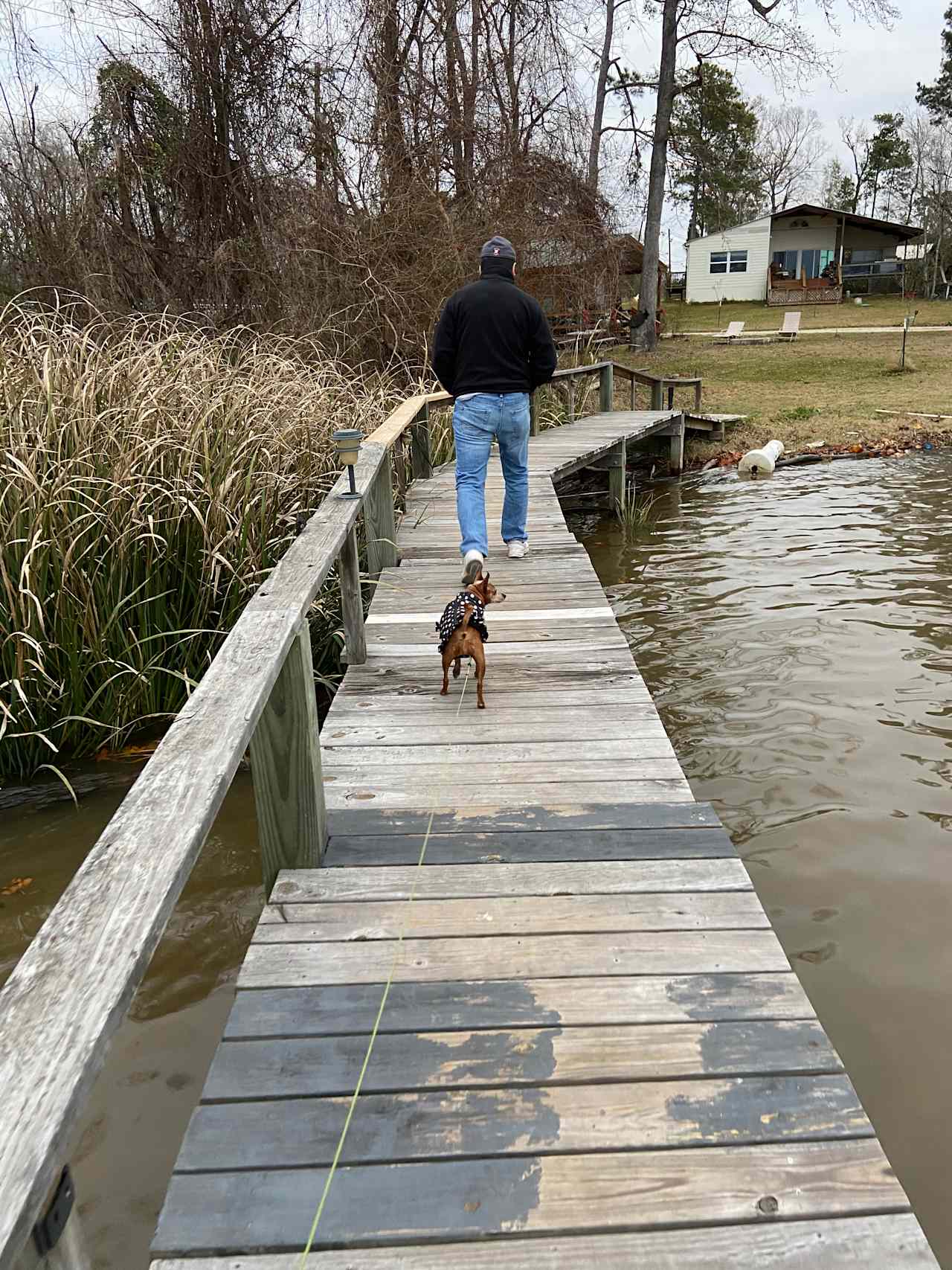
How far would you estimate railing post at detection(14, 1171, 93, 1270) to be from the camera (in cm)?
86

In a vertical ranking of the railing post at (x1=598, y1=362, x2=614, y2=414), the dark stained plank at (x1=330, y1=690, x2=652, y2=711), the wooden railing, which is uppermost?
the railing post at (x1=598, y1=362, x2=614, y2=414)

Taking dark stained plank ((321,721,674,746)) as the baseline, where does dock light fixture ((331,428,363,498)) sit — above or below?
above

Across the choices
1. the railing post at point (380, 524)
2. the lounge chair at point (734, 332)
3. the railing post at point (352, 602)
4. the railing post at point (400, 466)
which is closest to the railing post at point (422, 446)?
the railing post at point (400, 466)

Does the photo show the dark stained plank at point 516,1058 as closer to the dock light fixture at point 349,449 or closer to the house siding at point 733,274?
the dock light fixture at point 349,449

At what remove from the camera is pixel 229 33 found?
10.6 metres

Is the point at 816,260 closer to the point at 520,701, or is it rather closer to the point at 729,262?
the point at 729,262

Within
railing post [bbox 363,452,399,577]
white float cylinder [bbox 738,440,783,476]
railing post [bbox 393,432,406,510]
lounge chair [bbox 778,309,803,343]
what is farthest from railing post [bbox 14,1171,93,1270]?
lounge chair [bbox 778,309,803,343]

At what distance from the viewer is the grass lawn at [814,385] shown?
12.9m

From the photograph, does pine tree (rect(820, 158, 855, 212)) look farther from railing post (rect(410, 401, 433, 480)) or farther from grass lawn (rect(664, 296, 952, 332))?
railing post (rect(410, 401, 433, 480))

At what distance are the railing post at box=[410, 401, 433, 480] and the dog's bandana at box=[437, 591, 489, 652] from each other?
4293 millimetres

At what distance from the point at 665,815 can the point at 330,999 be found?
4.05 feet

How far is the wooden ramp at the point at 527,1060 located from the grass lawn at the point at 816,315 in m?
30.1

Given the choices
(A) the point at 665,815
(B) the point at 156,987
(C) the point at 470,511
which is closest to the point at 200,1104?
(B) the point at 156,987

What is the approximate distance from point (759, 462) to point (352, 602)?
8.38m
